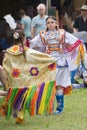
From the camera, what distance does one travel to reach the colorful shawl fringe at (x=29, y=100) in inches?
367

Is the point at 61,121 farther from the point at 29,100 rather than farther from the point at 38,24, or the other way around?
the point at 38,24

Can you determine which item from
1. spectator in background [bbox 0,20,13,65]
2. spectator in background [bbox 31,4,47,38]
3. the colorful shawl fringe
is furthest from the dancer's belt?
spectator in background [bbox 31,4,47,38]

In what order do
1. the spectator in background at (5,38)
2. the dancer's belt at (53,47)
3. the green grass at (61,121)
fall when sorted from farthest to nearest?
the spectator in background at (5,38) → the dancer's belt at (53,47) → the green grass at (61,121)

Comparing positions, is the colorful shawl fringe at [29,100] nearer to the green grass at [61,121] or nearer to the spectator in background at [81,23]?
the green grass at [61,121]

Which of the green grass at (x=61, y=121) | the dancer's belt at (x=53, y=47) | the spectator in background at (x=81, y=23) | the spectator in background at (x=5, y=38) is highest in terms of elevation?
the dancer's belt at (x=53, y=47)

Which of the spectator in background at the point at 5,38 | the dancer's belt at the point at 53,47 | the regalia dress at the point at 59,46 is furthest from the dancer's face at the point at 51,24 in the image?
the spectator in background at the point at 5,38

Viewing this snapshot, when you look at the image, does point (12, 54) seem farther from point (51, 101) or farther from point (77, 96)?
point (77, 96)

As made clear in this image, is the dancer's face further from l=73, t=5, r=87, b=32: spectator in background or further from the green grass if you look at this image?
l=73, t=5, r=87, b=32: spectator in background

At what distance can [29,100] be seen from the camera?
367 inches

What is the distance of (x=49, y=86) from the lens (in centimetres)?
947

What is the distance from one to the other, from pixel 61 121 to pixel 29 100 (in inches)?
28.2

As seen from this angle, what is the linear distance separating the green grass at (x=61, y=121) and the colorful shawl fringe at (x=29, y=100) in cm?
21

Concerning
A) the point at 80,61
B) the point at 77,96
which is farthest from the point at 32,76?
the point at 77,96

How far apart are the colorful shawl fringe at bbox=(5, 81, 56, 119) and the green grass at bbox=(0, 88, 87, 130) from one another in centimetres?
21
